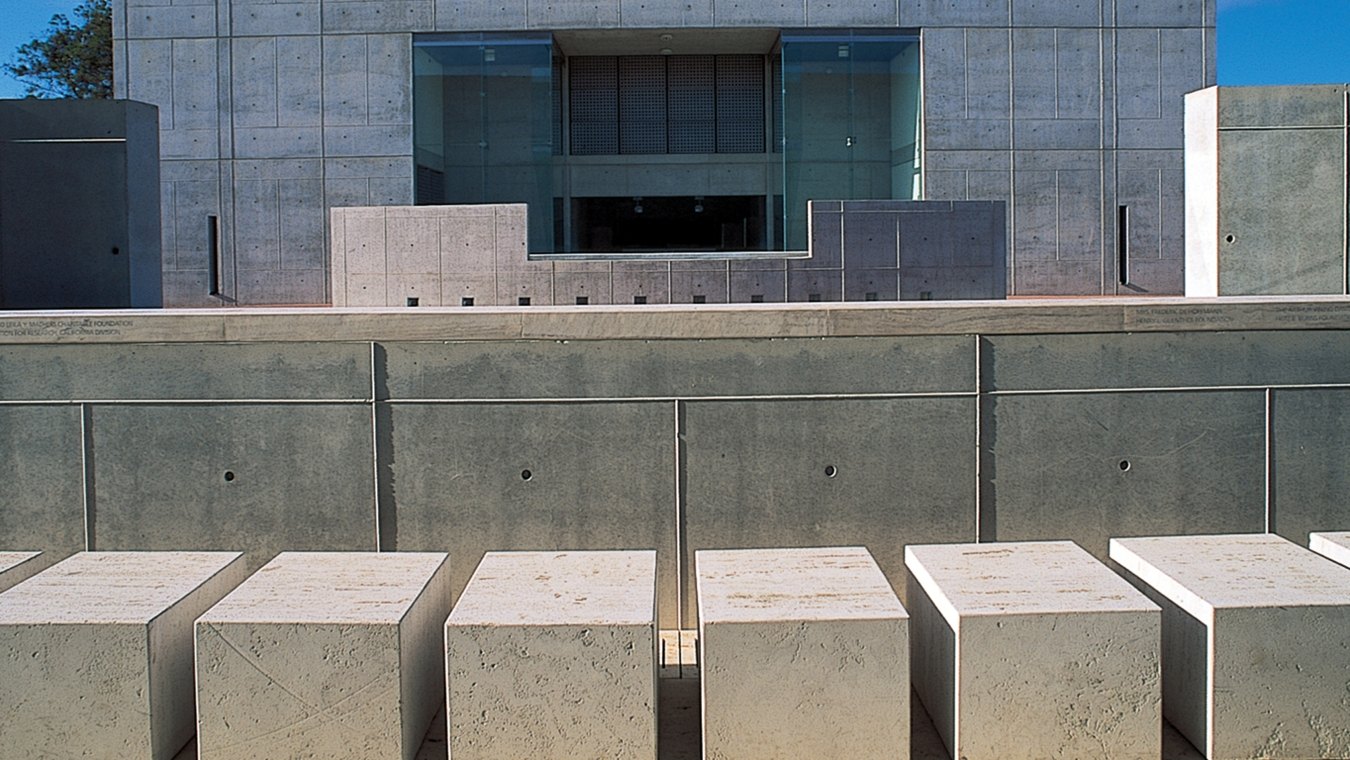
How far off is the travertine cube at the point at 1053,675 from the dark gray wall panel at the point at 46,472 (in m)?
5.84


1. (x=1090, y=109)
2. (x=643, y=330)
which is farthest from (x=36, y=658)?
(x=1090, y=109)

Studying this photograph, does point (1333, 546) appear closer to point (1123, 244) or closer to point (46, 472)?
point (46, 472)

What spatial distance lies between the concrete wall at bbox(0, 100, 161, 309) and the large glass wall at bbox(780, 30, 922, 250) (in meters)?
21.2

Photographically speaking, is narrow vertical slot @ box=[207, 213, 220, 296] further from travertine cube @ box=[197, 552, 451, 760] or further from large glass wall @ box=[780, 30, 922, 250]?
travertine cube @ box=[197, 552, 451, 760]

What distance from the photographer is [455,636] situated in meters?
5.61

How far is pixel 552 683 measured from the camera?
561 cm

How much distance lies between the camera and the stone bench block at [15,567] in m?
6.66

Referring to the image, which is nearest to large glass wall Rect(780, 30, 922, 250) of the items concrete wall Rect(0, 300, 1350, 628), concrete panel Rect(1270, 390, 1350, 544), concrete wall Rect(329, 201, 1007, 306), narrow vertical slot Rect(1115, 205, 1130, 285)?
narrow vertical slot Rect(1115, 205, 1130, 285)

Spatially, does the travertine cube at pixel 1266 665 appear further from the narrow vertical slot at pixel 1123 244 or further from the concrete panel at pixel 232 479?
the narrow vertical slot at pixel 1123 244

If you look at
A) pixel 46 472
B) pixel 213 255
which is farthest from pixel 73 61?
pixel 46 472

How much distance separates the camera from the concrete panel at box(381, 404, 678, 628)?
27.3 feet

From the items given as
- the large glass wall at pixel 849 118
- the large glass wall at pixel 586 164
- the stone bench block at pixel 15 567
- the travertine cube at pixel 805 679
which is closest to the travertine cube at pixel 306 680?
the travertine cube at pixel 805 679

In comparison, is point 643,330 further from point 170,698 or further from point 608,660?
point 170,698

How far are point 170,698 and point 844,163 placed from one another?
2899 centimetres
